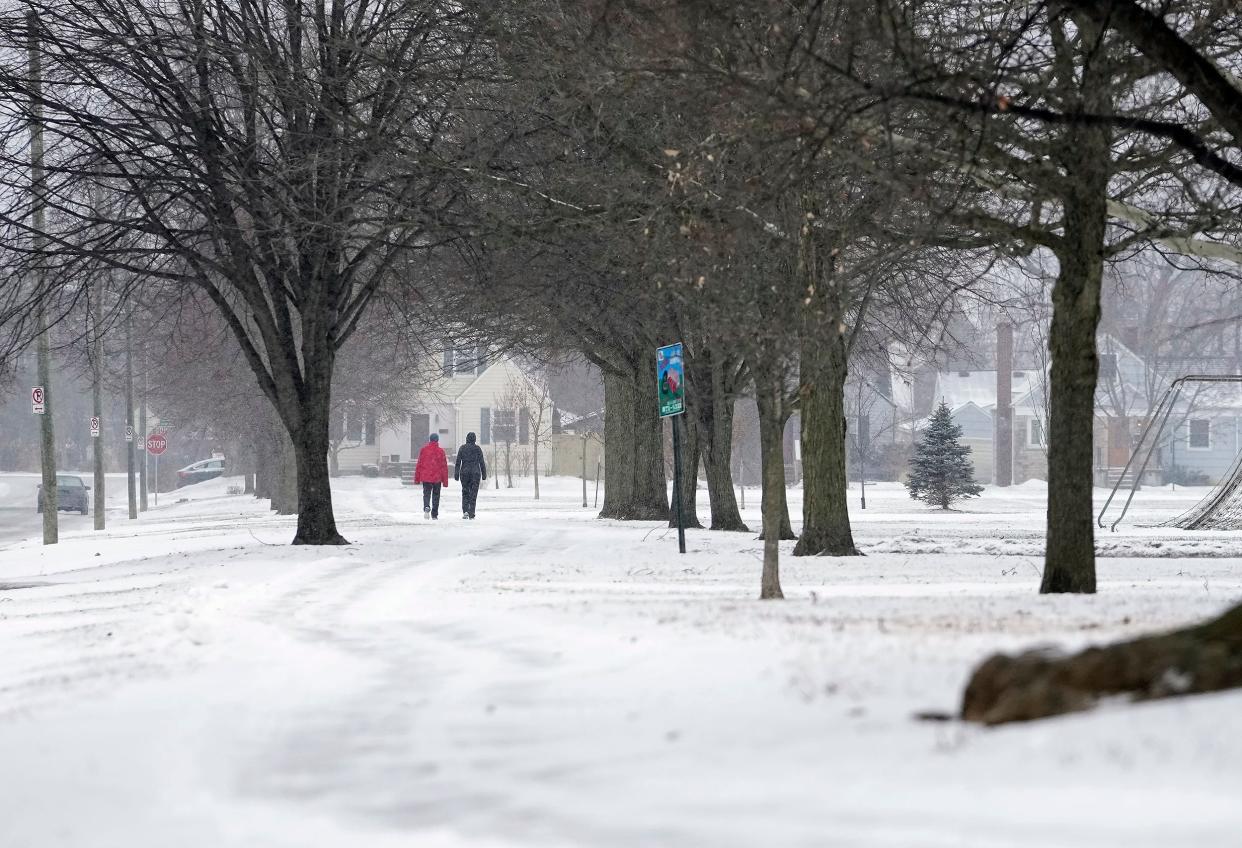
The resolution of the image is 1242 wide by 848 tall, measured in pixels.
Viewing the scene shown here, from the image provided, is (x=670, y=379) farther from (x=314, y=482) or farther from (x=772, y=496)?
(x=772, y=496)

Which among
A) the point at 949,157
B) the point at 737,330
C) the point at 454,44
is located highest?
the point at 454,44

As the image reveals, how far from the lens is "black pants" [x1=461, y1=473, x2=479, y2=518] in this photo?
36.0 metres

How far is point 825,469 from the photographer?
67.3 feet

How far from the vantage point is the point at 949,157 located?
12914 millimetres

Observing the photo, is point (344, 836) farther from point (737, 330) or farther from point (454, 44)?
Result: point (454, 44)

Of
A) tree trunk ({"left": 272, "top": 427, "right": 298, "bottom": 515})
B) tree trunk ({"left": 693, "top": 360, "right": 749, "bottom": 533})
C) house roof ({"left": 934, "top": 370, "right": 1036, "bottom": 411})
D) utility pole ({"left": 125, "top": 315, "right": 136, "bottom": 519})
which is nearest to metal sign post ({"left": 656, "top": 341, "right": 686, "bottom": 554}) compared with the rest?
tree trunk ({"left": 693, "top": 360, "right": 749, "bottom": 533})

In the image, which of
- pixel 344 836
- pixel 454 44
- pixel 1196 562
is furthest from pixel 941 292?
pixel 344 836

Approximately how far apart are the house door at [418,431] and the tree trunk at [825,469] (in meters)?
60.7

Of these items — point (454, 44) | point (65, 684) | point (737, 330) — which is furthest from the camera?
point (454, 44)

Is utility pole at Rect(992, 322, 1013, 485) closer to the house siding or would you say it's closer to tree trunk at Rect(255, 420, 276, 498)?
the house siding

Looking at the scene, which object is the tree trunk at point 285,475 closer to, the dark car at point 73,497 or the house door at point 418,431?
the dark car at point 73,497

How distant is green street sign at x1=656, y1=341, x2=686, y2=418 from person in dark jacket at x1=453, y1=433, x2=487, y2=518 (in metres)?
15.4

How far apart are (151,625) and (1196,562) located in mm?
13423

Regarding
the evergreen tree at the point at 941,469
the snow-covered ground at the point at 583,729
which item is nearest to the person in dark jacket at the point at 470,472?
the evergreen tree at the point at 941,469
